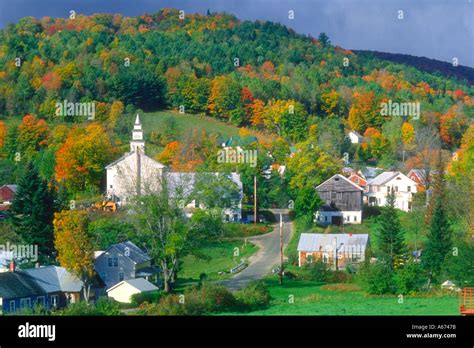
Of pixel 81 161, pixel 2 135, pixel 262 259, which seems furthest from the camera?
pixel 2 135

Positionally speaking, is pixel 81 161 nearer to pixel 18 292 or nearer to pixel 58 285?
pixel 58 285

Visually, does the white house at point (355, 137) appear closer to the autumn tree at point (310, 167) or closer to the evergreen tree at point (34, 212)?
the autumn tree at point (310, 167)

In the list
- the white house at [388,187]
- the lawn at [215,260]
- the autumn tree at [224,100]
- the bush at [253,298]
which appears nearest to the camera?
the bush at [253,298]

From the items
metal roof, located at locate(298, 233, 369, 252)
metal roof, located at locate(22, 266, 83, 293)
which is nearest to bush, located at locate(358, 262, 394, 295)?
metal roof, located at locate(298, 233, 369, 252)

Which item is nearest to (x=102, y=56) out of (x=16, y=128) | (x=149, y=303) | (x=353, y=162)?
(x=16, y=128)

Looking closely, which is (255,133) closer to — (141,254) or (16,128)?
(16,128)

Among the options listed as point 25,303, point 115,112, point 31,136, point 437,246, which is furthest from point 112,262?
point 115,112

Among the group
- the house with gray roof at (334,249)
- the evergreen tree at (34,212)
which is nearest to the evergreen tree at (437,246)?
the house with gray roof at (334,249)
